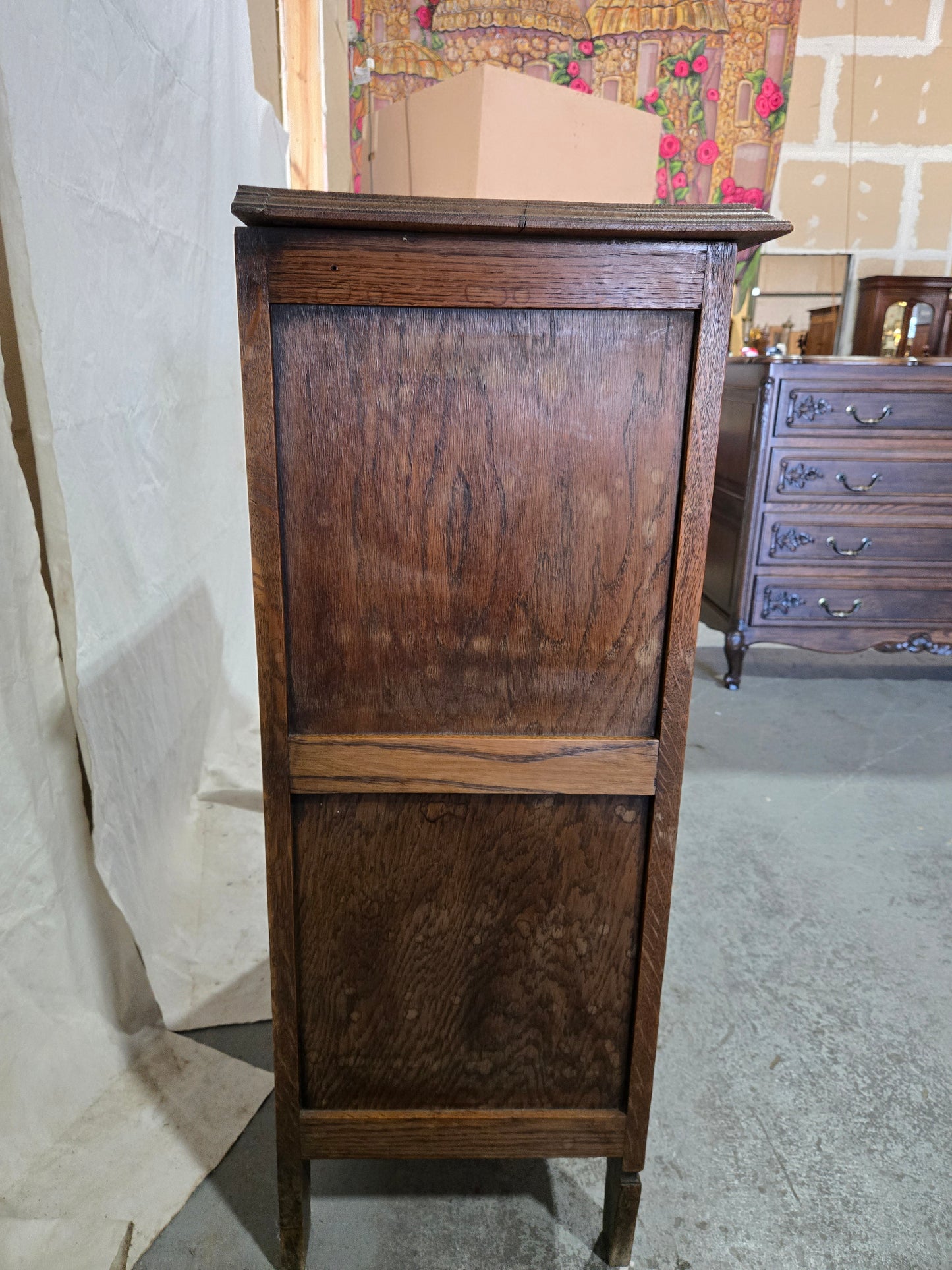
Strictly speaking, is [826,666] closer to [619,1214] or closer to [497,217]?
[619,1214]

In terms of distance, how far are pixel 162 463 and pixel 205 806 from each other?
77 cm

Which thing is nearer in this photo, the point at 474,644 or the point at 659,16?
the point at 474,644

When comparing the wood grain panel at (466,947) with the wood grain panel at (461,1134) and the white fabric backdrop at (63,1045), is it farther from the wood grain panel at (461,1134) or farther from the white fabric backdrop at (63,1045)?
the white fabric backdrop at (63,1045)

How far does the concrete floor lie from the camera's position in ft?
3.63

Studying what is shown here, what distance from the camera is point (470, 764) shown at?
894 mm

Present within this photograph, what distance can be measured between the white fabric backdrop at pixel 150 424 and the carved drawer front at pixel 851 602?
5.38ft

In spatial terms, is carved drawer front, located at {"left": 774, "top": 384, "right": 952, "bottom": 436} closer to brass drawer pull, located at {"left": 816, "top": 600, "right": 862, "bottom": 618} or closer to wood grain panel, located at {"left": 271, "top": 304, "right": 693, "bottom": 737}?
brass drawer pull, located at {"left": 816, "top": 600, "right": 862, "bottom": 618}

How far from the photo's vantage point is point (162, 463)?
5.05 ft

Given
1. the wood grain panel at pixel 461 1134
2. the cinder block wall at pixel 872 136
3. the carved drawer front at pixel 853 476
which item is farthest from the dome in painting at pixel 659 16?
the wood grain panel at pixel 461 1134

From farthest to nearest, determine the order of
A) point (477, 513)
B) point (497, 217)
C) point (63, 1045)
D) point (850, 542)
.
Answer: point (850, 542) < point (63, 1045) < point (477, 513) < point (497, 217)

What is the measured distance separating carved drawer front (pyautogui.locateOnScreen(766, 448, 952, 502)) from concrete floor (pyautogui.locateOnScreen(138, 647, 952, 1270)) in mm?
937

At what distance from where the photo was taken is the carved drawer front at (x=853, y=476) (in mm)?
2615

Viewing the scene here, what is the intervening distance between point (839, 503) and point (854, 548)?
6.1 inches

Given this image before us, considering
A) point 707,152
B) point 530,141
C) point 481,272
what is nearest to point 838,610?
point 530,141
